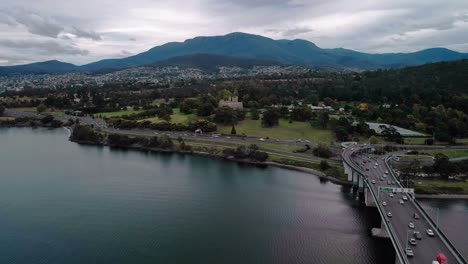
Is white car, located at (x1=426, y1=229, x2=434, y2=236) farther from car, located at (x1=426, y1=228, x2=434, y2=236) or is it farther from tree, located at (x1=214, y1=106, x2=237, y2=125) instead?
tree, located at (x1=214, y1=106, x2=237, y2=125)

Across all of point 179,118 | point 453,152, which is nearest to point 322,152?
point 453,152

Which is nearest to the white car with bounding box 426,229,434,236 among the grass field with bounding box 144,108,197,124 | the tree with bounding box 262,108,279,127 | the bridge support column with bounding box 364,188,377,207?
the bridge support column with bounding box 364,188,377,207

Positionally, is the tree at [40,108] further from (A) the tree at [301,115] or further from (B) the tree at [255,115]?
(A) the tree at [301,115]

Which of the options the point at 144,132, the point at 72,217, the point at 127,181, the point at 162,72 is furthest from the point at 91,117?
the point at 162,72

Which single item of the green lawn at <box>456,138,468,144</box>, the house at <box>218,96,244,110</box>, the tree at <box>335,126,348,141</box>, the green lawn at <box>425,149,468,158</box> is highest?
the house at <box>218,96,244,110</box>

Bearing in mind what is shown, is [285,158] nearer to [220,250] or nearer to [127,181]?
[127,181]

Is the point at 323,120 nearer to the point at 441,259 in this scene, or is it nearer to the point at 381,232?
the point at 381,232
